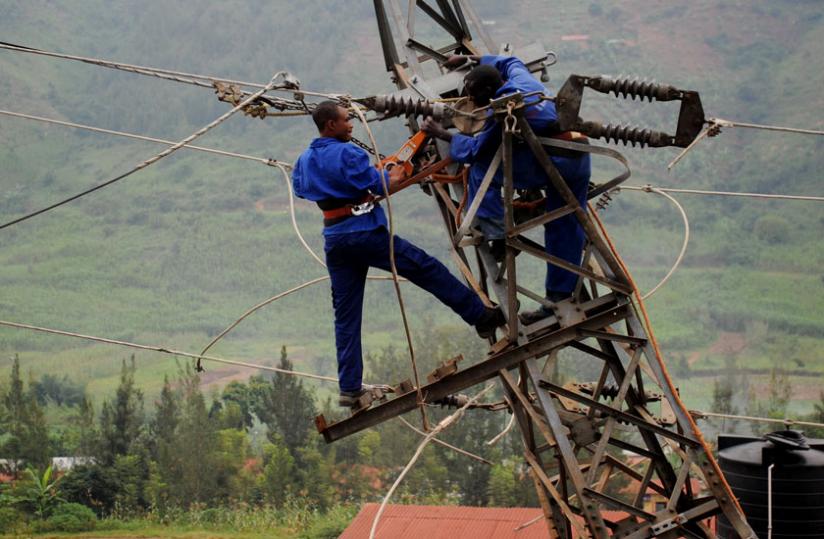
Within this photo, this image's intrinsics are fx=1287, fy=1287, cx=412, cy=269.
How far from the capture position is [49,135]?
9512 cm

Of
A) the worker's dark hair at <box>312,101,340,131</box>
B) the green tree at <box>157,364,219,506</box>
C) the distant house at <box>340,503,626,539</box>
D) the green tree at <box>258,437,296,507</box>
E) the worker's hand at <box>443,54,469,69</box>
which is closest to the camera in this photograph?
the worker's dark hair at <box>312,101,340,131</box>

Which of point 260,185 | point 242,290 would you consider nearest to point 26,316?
point 242,290

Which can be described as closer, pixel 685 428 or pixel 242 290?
pixel 685 428

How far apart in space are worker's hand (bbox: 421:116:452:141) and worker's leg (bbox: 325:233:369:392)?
1.08m

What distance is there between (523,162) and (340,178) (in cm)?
134

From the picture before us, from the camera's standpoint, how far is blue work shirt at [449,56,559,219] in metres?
9.23

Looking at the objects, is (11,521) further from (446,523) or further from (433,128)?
(433,128)

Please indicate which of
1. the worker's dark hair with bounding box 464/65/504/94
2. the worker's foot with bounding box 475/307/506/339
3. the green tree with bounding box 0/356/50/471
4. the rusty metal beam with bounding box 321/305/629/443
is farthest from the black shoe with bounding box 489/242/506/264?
the green tree with bounding box 0/356/50/471

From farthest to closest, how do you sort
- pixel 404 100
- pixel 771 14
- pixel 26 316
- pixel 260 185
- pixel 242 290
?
pixel 771 14
pixel 260 185
pixel 242 290
pixel 26 316
pixel 404 100

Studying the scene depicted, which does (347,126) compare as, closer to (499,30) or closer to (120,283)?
(120,283)

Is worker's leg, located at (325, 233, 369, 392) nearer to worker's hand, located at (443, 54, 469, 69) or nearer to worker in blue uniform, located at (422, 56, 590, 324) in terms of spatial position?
worker in blue uniform, located at (422, 56, 590, 324)

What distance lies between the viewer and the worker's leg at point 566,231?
9.41 m

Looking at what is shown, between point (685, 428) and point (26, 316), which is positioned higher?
point (26, 316)

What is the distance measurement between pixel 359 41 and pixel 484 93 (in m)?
94.5
